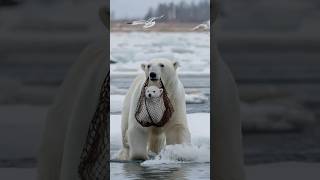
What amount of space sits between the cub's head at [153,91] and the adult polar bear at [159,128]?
0.07 ft

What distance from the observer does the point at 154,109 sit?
2.48 meters

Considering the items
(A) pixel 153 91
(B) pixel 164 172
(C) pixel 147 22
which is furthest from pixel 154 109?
(C) pixel 147 22

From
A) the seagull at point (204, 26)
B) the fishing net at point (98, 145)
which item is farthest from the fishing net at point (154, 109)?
the seagull at point (204, 26)

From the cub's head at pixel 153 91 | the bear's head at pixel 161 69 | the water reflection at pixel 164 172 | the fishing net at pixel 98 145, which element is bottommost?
the water reflection at pixel 164 172

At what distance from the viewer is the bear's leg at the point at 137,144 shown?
248 cm

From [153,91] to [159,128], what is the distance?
17 cm

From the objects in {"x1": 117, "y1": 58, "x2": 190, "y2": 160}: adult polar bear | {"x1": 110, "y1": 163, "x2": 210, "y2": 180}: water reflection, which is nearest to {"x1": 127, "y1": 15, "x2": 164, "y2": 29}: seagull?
{"x1": 117, "y1": 58, "x2": 190, "y2": 160}: adult polar bear

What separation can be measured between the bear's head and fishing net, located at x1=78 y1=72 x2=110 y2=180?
0.60 ft

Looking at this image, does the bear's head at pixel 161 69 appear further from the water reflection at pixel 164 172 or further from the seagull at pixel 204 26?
the water reflection at pixel 164 172

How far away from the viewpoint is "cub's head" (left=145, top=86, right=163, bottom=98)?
97.3 inches

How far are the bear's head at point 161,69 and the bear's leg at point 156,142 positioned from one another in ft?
0.80

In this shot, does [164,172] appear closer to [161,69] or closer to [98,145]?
[98,145]

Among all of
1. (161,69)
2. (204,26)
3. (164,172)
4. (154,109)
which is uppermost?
(204,26)

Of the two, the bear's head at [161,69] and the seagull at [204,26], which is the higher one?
the seagull at [204,26]
